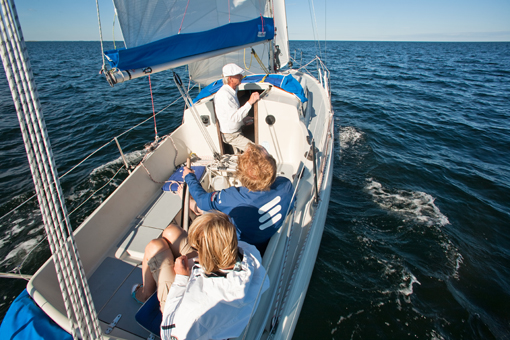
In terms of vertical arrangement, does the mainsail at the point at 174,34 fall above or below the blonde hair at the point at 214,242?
above

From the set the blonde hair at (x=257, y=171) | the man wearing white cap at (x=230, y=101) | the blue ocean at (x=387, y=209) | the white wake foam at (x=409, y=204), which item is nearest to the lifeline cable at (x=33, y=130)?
the blonde hair at (x=257, y=171)

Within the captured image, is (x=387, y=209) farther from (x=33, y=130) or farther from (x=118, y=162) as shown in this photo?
(x=118, y=162)

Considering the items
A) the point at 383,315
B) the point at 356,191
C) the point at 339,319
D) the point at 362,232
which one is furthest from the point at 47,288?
the point at 356,191

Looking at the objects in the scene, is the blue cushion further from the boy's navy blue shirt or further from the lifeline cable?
the boy's navy blue shirt

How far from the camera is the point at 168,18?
9.64ft

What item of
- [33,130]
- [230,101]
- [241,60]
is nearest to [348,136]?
[241,60]

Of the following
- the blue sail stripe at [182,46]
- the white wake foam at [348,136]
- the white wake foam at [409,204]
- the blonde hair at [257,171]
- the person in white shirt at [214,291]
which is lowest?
the white wake foam at [409,204]

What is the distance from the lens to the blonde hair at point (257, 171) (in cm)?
168

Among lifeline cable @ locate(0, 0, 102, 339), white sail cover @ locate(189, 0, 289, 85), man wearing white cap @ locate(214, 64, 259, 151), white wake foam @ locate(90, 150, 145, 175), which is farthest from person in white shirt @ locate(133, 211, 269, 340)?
white wake foam @ locate(90, 150, 145, 175)

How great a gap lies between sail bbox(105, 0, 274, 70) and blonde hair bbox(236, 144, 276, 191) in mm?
1404

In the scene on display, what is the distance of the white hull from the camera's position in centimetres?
190

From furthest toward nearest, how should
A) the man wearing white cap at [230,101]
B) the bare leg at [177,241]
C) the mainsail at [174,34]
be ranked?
the man wearing white cap at [230,101]
the mainsail at [174,34]
the bare leg at [177,241]

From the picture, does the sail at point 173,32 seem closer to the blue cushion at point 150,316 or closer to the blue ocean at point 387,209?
the blue ocean at point 387,209

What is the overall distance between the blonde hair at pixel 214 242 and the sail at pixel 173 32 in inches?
66.4
